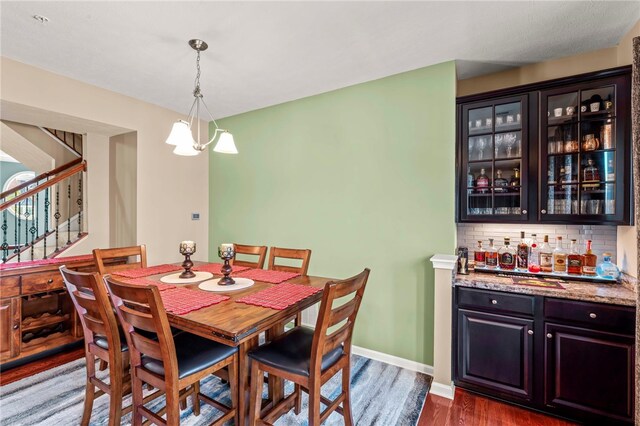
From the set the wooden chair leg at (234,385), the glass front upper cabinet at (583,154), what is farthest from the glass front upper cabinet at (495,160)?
the wooden chair leg at (234,385)

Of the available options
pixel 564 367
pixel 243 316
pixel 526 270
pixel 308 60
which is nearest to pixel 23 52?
pixel 308 60

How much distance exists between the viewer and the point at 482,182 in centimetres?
247

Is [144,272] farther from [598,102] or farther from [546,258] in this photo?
[598,102]

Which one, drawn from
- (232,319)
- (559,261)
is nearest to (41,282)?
(232,319)

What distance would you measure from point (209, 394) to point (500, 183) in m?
2.82

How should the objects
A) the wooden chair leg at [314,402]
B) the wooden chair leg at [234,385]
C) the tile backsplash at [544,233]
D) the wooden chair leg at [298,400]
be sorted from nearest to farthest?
the wooden chair leg at [314,402] → the wooden chair leg at [234,385] → the wooden chair leg at [298,400] → the tile backsplash at [544,233]

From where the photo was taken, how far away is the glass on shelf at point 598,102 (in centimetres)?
205

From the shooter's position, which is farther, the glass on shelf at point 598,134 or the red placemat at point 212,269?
the red placemat at point 212,269

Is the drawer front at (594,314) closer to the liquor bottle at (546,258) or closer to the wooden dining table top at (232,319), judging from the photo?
the liquor bottle at (546,258)

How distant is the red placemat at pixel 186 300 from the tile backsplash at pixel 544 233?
221 cm

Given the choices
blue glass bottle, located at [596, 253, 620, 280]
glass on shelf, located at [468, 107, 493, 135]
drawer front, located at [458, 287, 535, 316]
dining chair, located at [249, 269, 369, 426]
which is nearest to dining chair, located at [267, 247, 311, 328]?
dining chair, located at [249, 269, 369, 426]

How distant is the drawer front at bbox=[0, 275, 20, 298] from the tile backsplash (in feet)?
13.0

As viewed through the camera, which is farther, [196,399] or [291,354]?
[196,399]

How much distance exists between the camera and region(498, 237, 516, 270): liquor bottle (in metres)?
2.44
